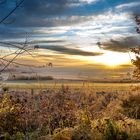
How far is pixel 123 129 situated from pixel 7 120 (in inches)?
125

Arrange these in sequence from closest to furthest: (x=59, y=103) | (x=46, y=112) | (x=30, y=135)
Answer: (x=30, y=135), (x=46, y=112), (x=59, y=103)

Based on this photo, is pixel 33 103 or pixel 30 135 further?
pixel 33 103

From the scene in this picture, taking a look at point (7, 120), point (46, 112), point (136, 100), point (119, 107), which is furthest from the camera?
point (136, 100)

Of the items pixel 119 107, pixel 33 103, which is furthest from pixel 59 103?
pixel 119 107

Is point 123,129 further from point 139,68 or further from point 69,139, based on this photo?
point 139,68

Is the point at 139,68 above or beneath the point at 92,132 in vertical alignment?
above

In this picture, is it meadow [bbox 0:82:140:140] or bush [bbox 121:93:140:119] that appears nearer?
meadow [bbox 0:82:140:140]

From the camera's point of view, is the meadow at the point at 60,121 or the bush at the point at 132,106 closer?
the meadow at the point at 60,121

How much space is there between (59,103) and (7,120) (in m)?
3.55

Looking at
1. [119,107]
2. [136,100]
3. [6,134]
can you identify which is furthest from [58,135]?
[136,100]

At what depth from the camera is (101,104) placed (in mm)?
20812

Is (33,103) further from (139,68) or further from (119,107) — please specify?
(139,68)

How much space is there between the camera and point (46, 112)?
49.1 feet

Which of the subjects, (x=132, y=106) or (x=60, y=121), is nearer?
(x=60, y=121)
